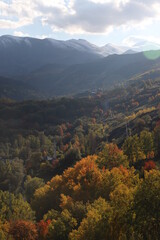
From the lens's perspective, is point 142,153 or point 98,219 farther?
point 142,153

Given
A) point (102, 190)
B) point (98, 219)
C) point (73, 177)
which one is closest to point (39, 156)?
point (73, 177)

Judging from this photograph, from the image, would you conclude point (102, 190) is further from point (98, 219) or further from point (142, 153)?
point (142, 153)

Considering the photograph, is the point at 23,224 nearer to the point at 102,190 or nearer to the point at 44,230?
the point at 44,230

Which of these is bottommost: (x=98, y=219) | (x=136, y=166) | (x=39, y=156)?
(x=39, y=156)

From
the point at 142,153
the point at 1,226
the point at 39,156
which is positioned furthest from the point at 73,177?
the point at 39,156

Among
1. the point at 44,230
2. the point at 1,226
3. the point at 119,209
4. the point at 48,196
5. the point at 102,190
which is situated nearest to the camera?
the point at 119,209

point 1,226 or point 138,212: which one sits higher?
point 138,212

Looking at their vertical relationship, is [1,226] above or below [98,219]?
below

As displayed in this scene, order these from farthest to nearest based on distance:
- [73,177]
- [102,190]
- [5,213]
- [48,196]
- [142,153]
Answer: [142,153]
[73,177]
[48,196]
[5,213]
[102,190]

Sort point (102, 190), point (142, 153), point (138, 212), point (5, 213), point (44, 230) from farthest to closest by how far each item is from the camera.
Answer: point (142, 153)
point (5, 213)
point (102, 190)
point (44, 230)
point (138, 212)
